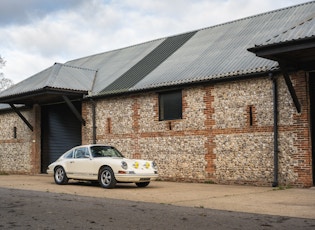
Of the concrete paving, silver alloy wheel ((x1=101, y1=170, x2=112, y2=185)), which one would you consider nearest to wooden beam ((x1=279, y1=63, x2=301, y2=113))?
the concrete paving

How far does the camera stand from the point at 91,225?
24.0ft

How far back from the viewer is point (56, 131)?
26.2m

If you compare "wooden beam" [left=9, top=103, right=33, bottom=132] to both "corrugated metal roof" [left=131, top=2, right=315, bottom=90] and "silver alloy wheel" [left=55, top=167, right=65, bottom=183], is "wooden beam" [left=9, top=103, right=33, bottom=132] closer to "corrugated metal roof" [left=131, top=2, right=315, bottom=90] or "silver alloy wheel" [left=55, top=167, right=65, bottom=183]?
"corrugated metal roof" [left=131, top=2, right=315, bottom=90]

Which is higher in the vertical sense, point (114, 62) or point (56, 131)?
point (114, 62)

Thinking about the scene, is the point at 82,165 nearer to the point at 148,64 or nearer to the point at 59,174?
the point at 59,174

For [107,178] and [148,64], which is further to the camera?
[148,64]

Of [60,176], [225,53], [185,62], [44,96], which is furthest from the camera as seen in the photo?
[44,96]

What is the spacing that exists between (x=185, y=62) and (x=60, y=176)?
7797mm

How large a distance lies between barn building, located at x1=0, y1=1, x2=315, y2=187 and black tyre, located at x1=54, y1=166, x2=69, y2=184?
4.45 meters

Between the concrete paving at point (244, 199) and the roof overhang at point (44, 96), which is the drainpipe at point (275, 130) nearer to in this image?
the concrete paving at point (244, 199)

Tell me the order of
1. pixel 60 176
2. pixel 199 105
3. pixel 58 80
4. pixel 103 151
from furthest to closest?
pixel 58 80
pixel 199 105
pixel 60 176
pixel 103 151

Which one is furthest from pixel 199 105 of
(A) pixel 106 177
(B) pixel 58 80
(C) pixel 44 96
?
(C) pixel 44 96

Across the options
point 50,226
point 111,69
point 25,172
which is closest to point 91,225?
point 50,226

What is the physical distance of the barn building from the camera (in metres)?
15.1
